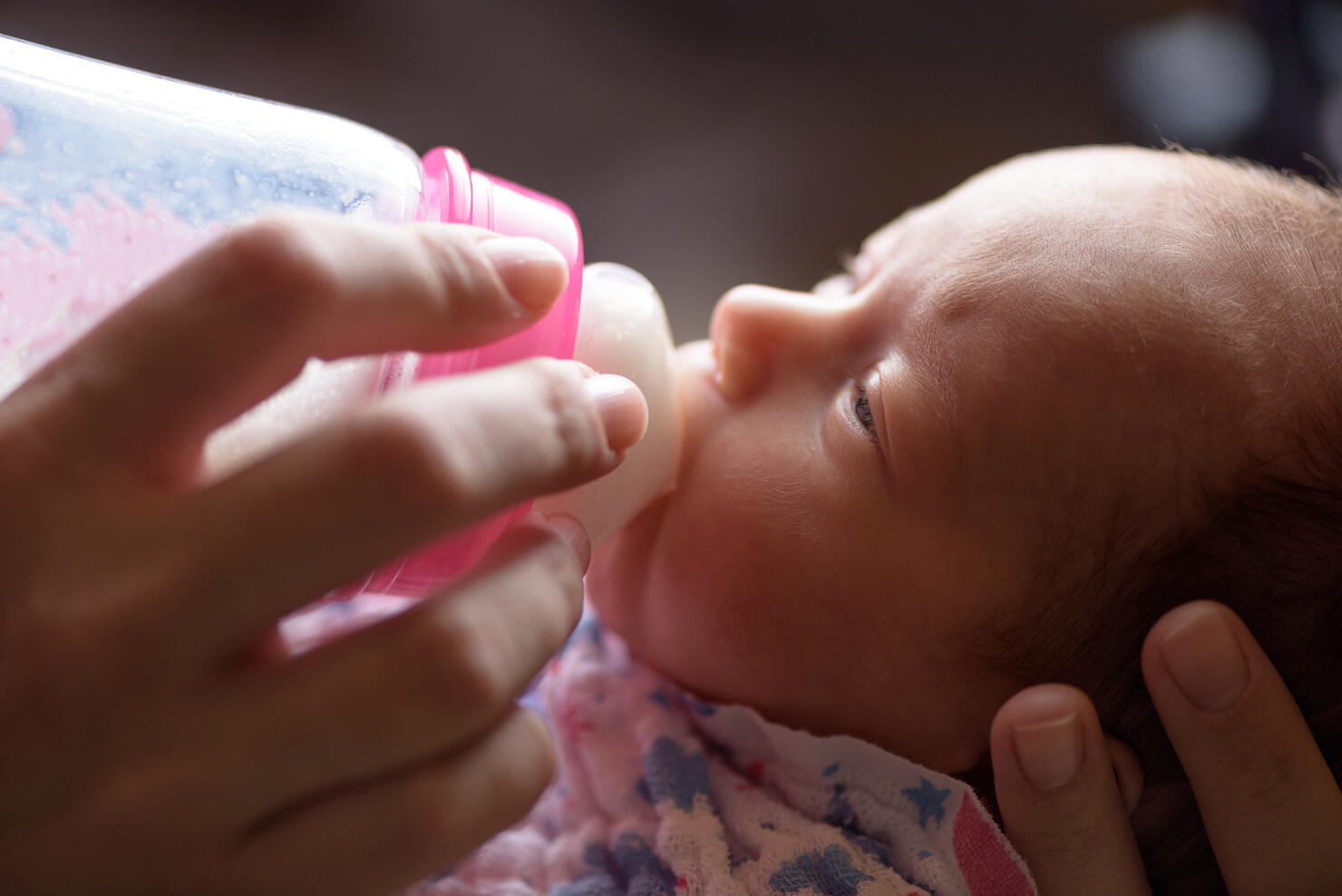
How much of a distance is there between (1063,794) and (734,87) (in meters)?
1.24

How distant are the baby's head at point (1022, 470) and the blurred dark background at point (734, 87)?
73 cm

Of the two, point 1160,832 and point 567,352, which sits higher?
point 567,352

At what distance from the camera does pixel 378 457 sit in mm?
462

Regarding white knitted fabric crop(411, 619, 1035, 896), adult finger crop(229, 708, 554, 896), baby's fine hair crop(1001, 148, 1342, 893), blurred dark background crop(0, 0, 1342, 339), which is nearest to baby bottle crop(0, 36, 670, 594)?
adult finger crop(229, 708, 554, 896)

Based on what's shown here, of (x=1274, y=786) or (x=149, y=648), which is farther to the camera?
(x=1274, y=786)

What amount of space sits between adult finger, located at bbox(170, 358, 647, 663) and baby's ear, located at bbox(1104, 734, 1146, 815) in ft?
1.74

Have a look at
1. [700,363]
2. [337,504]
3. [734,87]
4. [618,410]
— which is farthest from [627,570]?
[734,87]

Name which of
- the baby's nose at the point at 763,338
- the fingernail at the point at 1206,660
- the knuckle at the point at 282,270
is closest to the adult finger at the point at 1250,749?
the fingernail at the point at 1206,660

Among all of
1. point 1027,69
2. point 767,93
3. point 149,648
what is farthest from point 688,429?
point 1027,69

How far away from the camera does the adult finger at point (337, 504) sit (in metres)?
0.46

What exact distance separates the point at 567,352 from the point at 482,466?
20 cm

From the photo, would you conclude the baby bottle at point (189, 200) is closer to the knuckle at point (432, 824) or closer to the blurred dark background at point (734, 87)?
the knuckle at point (432, 824)

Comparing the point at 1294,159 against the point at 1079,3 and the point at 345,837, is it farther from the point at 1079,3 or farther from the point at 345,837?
the point at 345,837

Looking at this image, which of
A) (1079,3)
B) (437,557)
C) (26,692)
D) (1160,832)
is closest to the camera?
(26,692)
